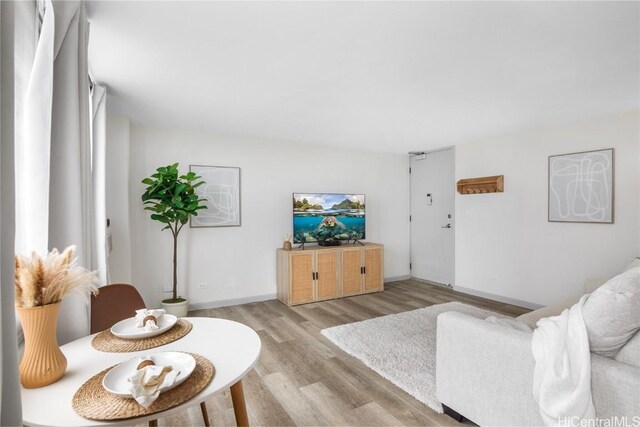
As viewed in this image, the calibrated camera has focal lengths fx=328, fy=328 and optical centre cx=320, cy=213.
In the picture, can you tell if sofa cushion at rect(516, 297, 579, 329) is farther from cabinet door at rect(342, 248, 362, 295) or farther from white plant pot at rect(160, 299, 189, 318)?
white plant pot at rect(160, 299, 189, 318)

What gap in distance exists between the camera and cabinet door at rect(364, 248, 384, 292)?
16.9 ft

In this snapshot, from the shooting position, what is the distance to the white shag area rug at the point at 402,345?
248cm

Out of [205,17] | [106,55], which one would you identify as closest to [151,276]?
[106,55]

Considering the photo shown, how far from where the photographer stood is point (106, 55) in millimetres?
2201

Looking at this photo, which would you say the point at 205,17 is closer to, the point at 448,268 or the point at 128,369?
the point at 128,369

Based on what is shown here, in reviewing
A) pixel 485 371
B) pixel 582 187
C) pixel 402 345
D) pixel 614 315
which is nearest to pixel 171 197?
pixel 402 345

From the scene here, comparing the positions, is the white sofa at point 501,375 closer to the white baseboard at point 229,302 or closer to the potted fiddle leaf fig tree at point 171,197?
the potted fiddle leaf fig tree at point 171,197

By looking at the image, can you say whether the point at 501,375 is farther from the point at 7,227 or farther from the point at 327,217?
the point at 327,217

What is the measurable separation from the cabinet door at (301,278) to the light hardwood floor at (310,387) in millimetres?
390

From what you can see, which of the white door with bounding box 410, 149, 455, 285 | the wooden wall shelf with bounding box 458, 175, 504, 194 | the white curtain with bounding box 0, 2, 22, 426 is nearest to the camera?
the white curtain with bounding box 0, 2, 22, 426

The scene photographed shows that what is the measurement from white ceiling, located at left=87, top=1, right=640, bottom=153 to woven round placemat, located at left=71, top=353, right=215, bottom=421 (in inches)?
67.3

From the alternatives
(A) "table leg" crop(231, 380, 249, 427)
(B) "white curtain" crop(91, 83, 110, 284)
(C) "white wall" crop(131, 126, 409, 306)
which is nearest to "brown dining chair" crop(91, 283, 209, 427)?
(A) "table leg" crop(231, 380, 249, 427)

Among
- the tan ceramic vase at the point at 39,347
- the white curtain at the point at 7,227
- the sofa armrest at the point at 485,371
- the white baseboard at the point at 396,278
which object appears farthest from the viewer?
the white baseboard at the point at 396,278

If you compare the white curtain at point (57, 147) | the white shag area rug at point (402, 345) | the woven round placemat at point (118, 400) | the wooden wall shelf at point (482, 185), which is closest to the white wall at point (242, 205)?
the wooden wall shelf at point (482, 185)
